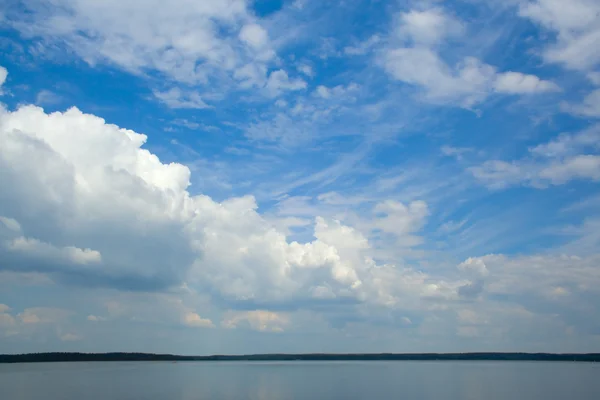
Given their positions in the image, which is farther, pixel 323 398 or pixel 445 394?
pixel 445 394

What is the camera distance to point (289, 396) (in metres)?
70.1

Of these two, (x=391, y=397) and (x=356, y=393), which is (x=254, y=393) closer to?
(x=356, y=393)

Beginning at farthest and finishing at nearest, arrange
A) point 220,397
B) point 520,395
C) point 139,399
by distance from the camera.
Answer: point 520,395 → point 220,397 → point 139,399

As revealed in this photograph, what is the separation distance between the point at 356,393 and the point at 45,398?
44.4 metres

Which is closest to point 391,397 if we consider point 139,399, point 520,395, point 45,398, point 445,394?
point 445,394

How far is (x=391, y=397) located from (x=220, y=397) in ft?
79.6

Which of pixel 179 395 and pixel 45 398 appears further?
pixel 179 395

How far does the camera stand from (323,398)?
216 feet

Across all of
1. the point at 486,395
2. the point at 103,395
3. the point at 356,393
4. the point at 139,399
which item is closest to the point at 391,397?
the point at 356,393

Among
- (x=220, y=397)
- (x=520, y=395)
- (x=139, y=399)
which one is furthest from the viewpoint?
(x=520, y=395)

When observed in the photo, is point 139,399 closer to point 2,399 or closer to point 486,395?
point 2,399

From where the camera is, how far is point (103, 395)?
6975 cm

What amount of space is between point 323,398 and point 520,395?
3108cm

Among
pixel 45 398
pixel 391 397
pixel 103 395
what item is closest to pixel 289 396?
pixel 391 397
